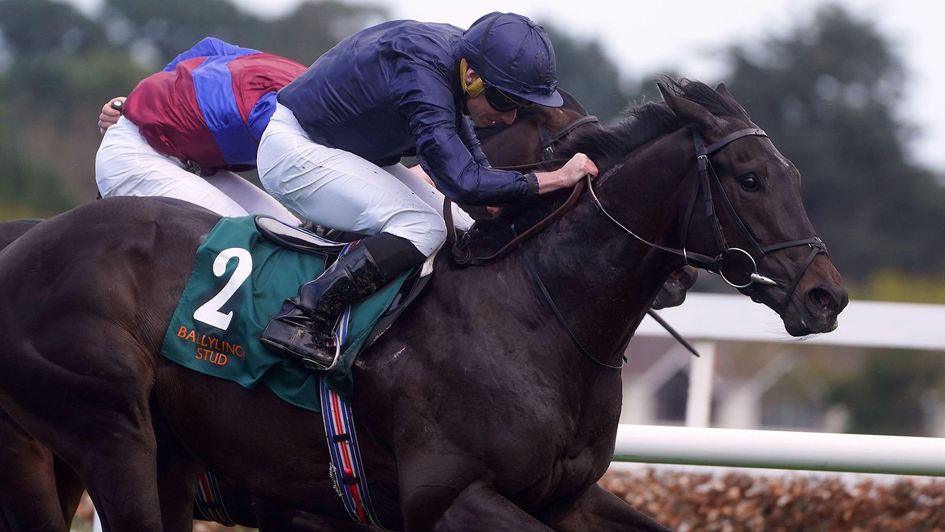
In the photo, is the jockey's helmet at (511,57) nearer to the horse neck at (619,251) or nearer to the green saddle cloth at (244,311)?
the horse neck at (619,251)

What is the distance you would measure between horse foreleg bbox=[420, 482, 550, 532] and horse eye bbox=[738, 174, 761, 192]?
44.8 inches

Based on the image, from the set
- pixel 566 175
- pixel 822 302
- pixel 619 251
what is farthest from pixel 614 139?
pixel 822 302

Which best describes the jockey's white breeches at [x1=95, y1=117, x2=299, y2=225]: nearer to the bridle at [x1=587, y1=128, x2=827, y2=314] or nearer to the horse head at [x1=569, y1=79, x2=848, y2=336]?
the horse head at [x1=569, y1=79, x2=848, y2=336]

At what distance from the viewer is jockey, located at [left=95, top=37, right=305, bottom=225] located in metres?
5.29

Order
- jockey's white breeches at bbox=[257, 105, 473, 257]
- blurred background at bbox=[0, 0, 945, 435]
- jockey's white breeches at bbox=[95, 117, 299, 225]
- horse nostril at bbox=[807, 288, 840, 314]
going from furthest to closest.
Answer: blurred background at bbox=[0, 0, 945, 435], jockey's white breeches at bbox=[95, 117, 299, 225], jockey's white breeches at bbox=[257, 105, 473, 257], horse nostril at bbox=[807, 288, 840, 314]

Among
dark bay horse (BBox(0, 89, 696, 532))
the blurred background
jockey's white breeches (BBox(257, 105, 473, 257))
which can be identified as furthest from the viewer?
the blurred background

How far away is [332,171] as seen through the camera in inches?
182

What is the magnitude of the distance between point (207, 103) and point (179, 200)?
0.51 m

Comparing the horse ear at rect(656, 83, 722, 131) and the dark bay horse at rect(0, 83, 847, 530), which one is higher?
the horse ear at rect(656, 83, 722, 131)

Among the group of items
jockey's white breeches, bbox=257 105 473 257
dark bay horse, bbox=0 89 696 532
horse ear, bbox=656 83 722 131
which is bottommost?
dark bay horse, bbox=0 89 696 532

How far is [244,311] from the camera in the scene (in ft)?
15.1

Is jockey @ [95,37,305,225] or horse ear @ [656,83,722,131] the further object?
jockey @ [95,37,305,225]

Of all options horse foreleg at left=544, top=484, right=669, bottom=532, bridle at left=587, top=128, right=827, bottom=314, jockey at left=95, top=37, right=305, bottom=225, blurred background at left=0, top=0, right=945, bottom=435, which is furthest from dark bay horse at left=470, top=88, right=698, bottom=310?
blurred background at left=0, top=0, right=945, bottom=435

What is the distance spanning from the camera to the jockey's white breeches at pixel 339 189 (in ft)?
14.9
